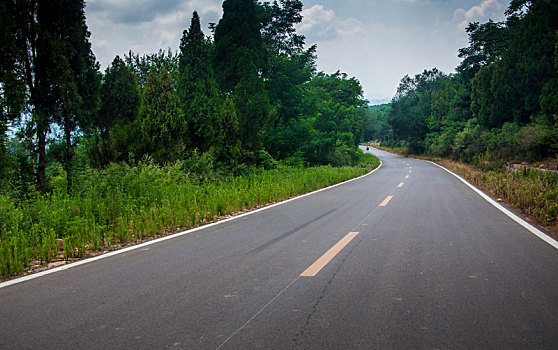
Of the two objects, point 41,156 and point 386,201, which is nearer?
point 41,156

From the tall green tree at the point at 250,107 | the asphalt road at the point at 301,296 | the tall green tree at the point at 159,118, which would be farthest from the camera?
the tall green tree at the point at 250,107

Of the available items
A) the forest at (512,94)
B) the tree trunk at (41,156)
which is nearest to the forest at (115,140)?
the tree trunk at (41,156)

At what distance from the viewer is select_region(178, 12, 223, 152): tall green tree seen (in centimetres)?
1338

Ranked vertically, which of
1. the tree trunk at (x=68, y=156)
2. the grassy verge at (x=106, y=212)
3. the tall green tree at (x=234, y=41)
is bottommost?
the grassy verge at (x=106, y=212)

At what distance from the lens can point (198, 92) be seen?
13445mm

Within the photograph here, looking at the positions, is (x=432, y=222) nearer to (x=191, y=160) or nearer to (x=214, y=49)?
(x=191, y=160)

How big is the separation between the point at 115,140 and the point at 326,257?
10131 mm

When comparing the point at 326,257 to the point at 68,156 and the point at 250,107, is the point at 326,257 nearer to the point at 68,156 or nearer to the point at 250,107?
the point at 68,156

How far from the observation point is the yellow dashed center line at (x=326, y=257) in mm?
4285

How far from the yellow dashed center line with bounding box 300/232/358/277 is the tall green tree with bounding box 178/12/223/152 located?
8.59 meters

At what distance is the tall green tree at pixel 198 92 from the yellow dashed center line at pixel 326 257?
338 inches

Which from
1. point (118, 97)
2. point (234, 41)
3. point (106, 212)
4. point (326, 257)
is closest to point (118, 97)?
point (118, 97)

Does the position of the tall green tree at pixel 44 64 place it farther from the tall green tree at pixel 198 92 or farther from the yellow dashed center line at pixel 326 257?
the yellow dashed center line at pixel 326 257

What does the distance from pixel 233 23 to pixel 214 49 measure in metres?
A: 1.71
